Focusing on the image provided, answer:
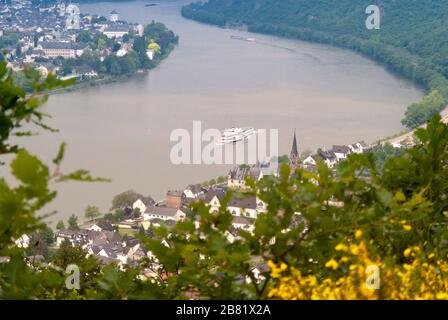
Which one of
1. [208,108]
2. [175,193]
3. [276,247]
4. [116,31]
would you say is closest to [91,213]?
[175,193]

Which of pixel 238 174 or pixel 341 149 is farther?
pixel 341 149

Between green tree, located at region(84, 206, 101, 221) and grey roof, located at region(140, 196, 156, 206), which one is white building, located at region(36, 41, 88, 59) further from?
green tree, located at region(84, 206, 101, 221)

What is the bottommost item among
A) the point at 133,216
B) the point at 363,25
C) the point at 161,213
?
the point at 133,216

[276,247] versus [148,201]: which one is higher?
[276,247]

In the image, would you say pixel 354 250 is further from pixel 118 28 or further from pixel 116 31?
pixel 118 28

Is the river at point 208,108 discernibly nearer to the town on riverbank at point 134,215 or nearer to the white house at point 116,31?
the town on riverbank at point 134,215

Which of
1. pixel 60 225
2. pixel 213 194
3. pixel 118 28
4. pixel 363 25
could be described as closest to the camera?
pixel 60 225
